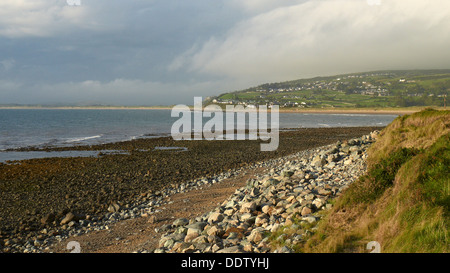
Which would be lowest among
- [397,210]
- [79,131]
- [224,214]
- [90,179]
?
[90,179]

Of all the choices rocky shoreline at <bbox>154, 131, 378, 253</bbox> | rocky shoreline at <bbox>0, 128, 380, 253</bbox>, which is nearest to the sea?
rocky shoreline at <bbox>0, 128, 380, 253</bbox>

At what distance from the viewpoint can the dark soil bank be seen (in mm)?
13008

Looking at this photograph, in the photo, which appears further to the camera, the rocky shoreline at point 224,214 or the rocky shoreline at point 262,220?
the rocky shoreline at point 224,214

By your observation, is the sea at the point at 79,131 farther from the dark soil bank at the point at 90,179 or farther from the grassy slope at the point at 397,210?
the grassy slope at the point at 397,210

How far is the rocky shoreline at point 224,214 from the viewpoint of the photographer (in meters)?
7.71

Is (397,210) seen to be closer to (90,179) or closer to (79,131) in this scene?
(90,179)

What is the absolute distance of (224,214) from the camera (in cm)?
973

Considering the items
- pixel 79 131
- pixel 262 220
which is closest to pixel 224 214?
pixel 262 220

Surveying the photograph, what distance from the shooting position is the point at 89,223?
11.5 metres

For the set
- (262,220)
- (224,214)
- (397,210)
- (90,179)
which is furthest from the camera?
(90,179)

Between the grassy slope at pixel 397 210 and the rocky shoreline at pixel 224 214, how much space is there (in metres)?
1.17

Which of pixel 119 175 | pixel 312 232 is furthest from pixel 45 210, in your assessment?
pixel 312 232

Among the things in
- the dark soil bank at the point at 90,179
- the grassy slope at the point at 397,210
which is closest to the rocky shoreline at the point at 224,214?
the dark soil bank at the point at 90,179

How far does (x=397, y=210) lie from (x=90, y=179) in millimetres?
17303
